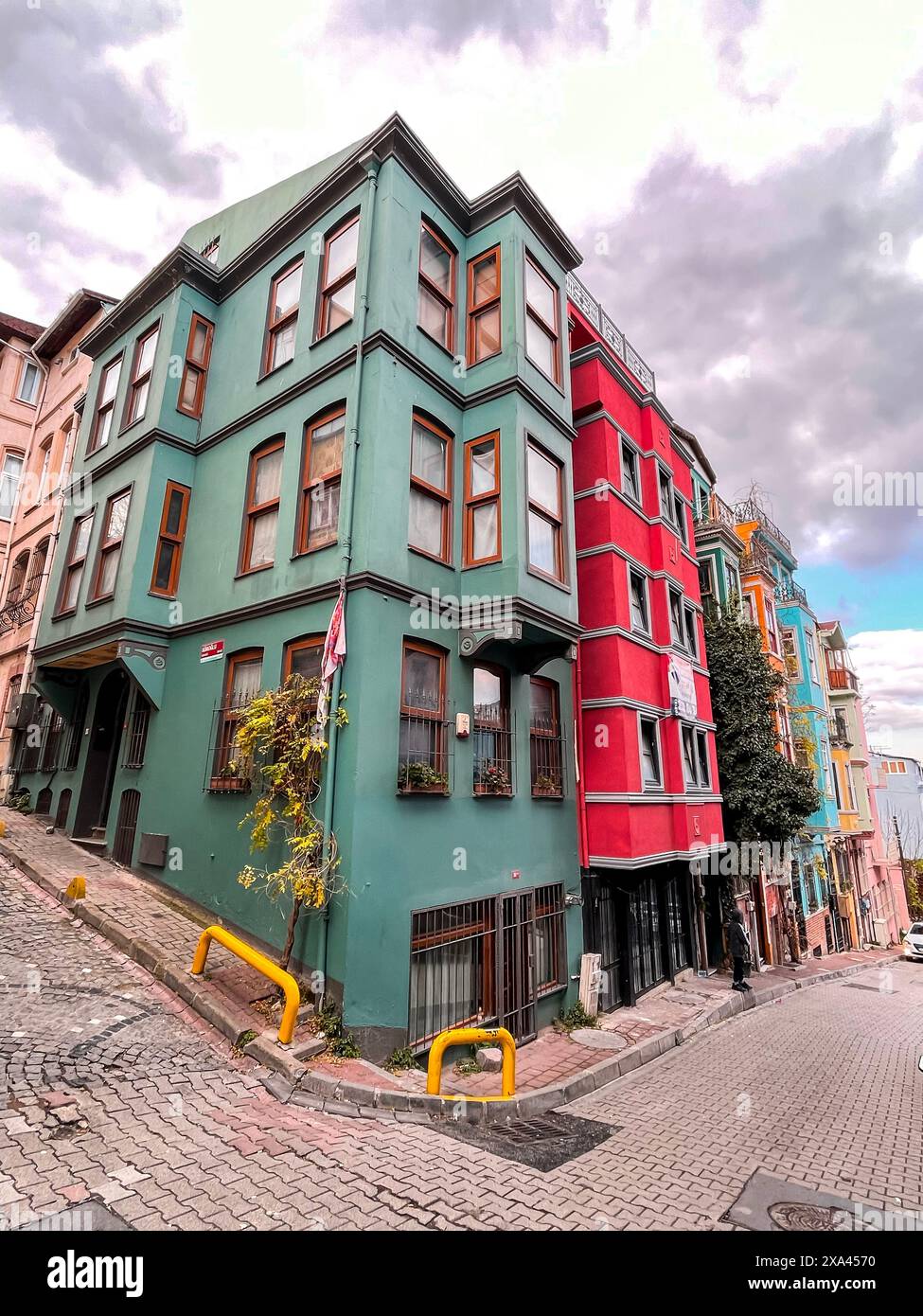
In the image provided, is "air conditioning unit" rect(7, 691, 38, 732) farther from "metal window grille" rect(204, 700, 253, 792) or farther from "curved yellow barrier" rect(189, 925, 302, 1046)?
"curved yellow barrier" rect(189, 925, 302, 1046)

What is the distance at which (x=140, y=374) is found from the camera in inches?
525

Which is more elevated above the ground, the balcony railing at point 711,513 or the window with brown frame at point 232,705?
the balcony railing at point 711,513

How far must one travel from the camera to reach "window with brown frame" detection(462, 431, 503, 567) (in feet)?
32.0

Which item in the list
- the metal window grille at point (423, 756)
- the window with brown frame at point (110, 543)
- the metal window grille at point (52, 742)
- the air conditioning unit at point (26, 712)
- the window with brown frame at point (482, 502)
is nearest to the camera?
the metal window grille at point (423, 756)

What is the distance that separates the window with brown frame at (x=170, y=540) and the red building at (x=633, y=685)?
7982 millimetres

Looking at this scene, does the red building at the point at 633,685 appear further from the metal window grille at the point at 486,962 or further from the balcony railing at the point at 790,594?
the balcony railing at the point at 790,594

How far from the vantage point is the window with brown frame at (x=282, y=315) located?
11.2 m

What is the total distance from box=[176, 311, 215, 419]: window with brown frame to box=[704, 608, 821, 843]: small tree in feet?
49.6

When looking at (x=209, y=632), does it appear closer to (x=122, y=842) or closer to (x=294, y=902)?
(x=122, y=842)

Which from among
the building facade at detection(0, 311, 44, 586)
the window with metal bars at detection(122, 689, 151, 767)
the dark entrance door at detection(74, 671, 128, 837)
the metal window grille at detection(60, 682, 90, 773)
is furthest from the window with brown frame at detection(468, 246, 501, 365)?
the building facade at detection(0, 311, 44, 586)

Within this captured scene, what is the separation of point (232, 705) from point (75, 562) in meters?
6.34

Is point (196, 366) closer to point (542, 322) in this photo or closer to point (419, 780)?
point (542, 322)

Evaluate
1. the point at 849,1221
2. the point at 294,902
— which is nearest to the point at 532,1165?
the point at 849,1221

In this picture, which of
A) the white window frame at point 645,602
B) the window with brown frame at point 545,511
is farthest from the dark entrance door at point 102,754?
the white window frame at point 645,602
